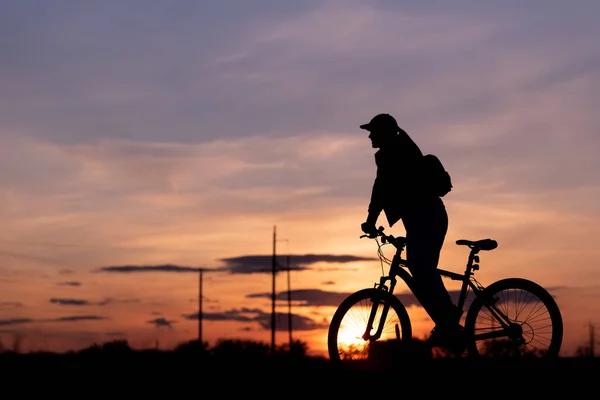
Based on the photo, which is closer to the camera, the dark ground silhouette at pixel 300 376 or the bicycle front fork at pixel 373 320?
the dark ground silhouette at pixel 300 376

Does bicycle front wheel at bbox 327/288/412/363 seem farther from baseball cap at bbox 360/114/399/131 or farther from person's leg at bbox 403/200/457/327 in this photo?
baseball cap at bbox 360/114/399/131

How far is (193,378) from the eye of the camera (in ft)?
33.7

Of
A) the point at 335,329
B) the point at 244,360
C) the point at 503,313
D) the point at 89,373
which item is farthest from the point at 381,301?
the point at 89,373

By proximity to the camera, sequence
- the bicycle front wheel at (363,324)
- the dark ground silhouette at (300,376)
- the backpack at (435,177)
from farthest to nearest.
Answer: the bicycle front wheel at (363,324) < the backpack at (435,177) < the dark ground silhouette at (300,376)

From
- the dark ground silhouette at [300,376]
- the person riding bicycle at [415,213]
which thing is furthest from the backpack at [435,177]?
the dark ground silhouette at [300,376]

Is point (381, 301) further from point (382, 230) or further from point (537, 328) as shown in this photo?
point (537, 328)

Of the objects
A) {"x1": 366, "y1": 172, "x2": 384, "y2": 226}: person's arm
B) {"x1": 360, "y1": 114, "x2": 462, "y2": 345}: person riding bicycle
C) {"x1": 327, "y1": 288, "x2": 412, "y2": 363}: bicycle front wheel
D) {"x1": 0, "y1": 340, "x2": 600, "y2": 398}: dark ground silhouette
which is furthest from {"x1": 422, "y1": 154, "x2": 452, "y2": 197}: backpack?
{"x1": 0, "y1": 340, "x2": 600, "y2": 398}: dark ground silhouette

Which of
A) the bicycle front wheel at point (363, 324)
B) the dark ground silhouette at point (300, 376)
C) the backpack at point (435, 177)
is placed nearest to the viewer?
the dark ground silhouette at point (300, 376)

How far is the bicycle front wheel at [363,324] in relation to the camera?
37.1 ft

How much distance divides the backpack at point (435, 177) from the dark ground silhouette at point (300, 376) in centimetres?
195

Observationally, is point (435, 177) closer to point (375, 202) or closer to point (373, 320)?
point (375, 202)

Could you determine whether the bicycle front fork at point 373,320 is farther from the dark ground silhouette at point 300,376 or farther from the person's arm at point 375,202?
the person's arm at point 375,202

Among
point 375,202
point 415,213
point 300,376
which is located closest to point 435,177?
point 415,213

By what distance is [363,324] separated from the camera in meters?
11.4
